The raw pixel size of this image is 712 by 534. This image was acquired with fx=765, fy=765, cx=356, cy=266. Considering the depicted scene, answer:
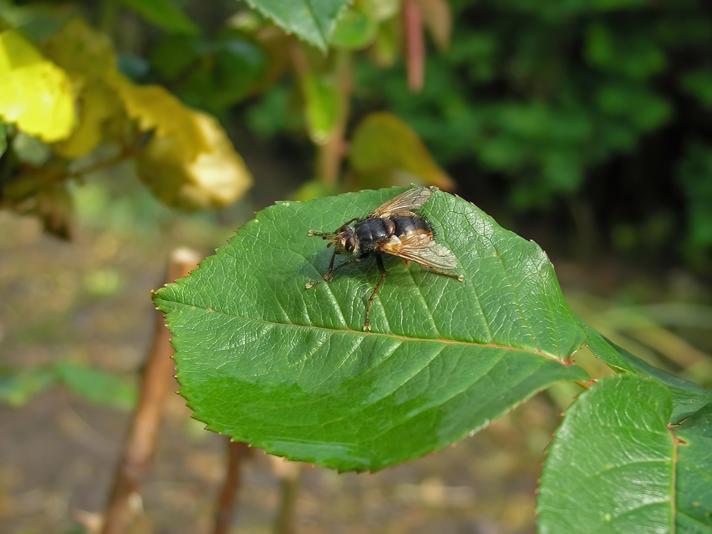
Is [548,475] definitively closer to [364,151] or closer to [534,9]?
[364,151]

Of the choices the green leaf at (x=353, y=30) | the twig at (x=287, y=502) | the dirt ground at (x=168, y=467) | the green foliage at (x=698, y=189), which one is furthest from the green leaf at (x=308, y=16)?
the green foliage at (x=698, y=189)

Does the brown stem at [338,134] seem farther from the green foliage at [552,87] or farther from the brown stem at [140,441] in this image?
the green foliage at [552,87]

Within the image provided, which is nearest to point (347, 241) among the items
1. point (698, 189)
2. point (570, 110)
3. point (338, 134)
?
point (338, 134)

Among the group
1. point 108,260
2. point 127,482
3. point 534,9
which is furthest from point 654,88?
point 127,482

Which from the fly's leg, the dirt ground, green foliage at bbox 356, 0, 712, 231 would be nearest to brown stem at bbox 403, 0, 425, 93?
the fly's leg

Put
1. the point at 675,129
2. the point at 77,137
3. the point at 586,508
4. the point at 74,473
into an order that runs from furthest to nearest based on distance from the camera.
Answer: the point at 675,129, the point at 74,473, the point at 77,137, the point at 586,508

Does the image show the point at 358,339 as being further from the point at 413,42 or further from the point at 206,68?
the point at 413,42
